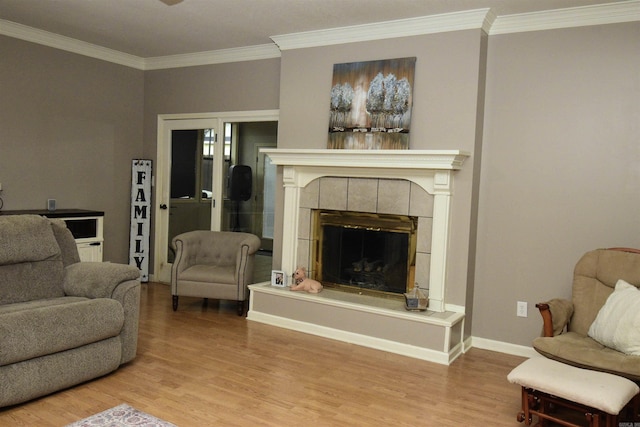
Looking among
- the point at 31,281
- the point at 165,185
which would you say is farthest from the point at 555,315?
the point at 165,185

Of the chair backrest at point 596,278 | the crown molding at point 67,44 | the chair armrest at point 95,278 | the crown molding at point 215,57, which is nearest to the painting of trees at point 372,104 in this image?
the crown molding at point 215,57

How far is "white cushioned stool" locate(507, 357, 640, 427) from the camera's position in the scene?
2.57 meters

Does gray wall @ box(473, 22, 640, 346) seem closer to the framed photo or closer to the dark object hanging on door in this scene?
the framed photo

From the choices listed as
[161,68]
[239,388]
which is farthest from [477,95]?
[161,68]

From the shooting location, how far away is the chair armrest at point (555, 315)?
11.0 feet

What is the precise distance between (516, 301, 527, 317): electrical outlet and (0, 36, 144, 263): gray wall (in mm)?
4316

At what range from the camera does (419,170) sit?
4383mm

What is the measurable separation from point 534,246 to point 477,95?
1235mm

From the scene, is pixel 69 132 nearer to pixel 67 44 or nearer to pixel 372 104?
pixel 67 44

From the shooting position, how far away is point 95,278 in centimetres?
362

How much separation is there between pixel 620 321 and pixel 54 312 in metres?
3.20

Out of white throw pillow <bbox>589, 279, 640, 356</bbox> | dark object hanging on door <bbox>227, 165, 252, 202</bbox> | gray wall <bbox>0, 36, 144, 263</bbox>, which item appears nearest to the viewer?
white throw pillow <bbox>589, 279, 640, 356</bbox>

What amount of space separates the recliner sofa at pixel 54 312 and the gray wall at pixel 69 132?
181 cm

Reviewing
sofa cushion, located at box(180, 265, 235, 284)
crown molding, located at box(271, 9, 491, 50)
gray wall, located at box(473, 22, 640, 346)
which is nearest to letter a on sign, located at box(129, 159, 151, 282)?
sofa cushion, located at box(180, 265, 235, 284)
